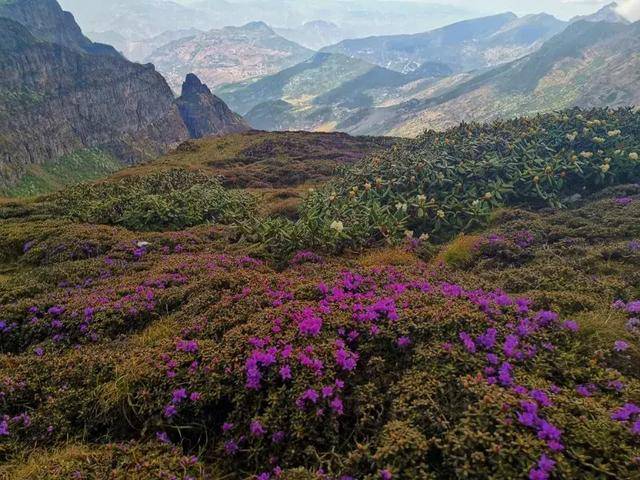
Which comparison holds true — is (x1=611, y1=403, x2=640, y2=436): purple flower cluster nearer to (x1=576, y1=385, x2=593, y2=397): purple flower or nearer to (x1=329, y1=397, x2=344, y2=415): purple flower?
(x1=576, y1=385, x2=593, y2=397): purple flower

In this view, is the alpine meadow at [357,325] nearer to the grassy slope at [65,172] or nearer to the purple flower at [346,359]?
the purple flower at [346,359]

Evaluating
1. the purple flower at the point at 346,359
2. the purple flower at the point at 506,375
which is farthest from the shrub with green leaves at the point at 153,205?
the purple flower at the point at 506,375

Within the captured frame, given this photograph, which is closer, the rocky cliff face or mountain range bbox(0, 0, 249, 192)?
mountain range bbox(0, 0, 249, 192)

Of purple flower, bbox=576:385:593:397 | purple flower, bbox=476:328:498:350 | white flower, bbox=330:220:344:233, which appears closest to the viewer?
purple flower, bbox=576:385:593:397

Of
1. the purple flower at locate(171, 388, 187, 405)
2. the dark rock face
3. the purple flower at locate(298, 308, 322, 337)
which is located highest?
the dark rock face

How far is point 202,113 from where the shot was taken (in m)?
143

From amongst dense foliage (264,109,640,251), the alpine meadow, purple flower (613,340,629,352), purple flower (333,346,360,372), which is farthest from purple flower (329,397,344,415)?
dense foliage (264,109,640,251)

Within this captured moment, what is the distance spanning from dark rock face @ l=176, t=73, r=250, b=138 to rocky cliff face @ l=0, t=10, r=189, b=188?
794 cm

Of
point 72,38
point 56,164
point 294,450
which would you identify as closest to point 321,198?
point 294,450

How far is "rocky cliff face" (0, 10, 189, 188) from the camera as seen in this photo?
2987 inches

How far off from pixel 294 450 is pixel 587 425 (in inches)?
88.9

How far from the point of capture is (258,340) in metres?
4.75

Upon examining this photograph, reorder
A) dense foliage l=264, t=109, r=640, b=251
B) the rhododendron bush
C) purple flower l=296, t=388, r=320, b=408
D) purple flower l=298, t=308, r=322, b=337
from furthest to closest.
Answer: dense foliage l=264, t=109, r=640, b=251 → purple flower l=298, t=308, r=322, b=337 → purple flower l=296, t=388, r=320, b=408 → the rhododendron bush

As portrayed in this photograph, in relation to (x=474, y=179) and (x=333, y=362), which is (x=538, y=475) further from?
(x=474, y=179)
